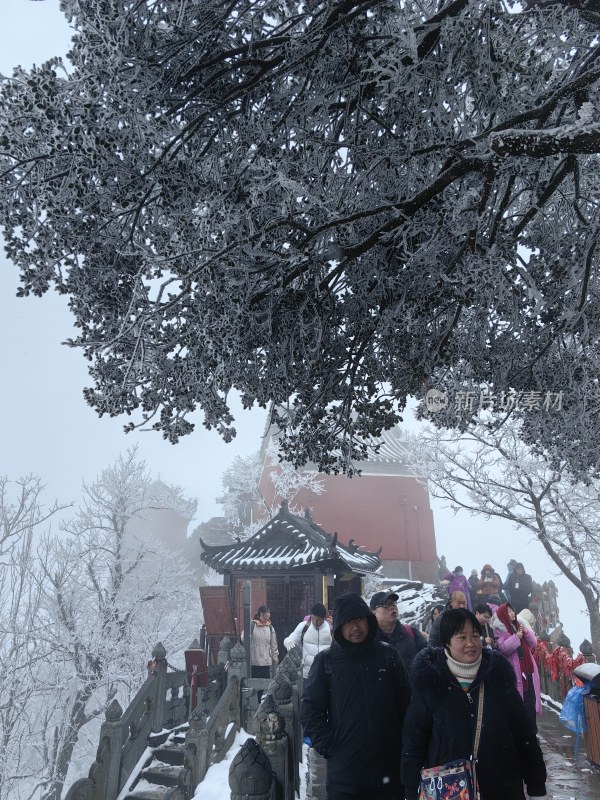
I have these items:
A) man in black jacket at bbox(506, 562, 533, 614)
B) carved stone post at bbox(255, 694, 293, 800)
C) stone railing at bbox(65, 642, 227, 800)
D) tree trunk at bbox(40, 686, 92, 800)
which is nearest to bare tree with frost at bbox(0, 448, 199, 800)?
tree trunk at bbox(40, 686, 92, 800)

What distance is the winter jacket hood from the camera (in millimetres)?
3320

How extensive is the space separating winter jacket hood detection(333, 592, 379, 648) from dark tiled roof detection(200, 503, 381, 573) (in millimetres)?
11970

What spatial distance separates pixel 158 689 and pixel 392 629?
7.64 m

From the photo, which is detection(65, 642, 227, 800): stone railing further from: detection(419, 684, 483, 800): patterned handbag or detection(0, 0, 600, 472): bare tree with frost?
detection(0, 0, 600, 472): bare tree with frost

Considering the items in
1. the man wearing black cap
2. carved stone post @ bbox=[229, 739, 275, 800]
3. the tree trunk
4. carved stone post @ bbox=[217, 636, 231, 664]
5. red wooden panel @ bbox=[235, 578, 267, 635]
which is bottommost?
the tree trunk

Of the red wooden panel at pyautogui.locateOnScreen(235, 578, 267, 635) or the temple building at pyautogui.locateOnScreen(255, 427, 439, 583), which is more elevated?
the temple building at pyautogui.locateOnScreen(255, 427, 439, 583)

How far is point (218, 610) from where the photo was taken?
1408 centimetres

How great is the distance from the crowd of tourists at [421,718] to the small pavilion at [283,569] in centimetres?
1219

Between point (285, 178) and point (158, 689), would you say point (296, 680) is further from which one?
point (285, 178)

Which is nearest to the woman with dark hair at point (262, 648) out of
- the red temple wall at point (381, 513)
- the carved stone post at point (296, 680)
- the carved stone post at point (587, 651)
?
the carved stone post at point (296, 680)

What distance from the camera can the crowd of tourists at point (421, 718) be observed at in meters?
2.61

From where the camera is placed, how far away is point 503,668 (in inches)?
110

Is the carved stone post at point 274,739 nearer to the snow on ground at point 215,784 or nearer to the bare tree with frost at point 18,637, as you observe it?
the snow on ground at point 215,784

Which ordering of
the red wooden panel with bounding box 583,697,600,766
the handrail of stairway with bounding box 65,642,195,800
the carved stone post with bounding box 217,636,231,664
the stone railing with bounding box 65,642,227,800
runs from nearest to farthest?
the red wooden panel with bounding box 583,697,600,766
the handrail of stairway with bounding box 65,642,195,800
the stone railing with bounding box 65,642,227,800
the carved stone post with bounding box 217,636,231,664
